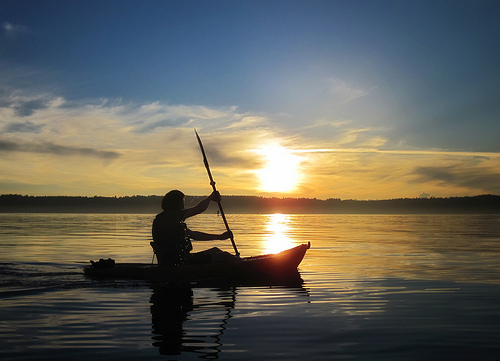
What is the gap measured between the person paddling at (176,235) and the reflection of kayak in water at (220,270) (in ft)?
0.91

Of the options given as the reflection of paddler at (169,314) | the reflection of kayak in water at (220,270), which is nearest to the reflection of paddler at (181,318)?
the reflection of paddler at (169,314)

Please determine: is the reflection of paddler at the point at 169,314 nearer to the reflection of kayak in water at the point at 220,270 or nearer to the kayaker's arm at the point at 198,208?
the reflection of kayak in water at the point at 220,270

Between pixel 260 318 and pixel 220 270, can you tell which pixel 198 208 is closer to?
pixel 220 270

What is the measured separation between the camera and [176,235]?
12609 millimetres

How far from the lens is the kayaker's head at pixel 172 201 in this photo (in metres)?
12.3

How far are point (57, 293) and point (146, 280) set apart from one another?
262cm

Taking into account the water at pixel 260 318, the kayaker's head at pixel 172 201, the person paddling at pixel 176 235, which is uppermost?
the kayaker's head at pixel 172 201

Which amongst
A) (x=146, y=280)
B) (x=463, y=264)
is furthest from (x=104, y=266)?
(x=463, y=264)

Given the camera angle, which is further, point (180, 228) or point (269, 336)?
point (180, 228)

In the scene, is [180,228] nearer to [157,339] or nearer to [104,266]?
[104,266]

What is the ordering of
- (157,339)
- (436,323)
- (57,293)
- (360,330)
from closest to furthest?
(157,339)
(360,330)
(436,323)
(57,293)

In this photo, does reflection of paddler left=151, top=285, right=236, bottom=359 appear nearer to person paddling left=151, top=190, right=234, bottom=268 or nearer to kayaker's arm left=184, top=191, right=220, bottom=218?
person paddling left=151, top=190, right=234, bottom=268

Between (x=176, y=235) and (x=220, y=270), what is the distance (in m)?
1.83

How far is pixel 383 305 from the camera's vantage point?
10008 millimetres
